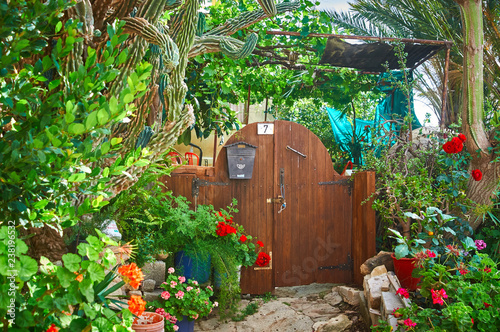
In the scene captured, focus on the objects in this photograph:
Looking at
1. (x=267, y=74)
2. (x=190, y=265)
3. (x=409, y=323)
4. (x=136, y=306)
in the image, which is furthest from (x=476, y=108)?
(x=136, y=306)

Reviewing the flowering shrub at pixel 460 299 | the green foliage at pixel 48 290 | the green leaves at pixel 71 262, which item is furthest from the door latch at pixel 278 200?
the green leaves at pixel 71 262

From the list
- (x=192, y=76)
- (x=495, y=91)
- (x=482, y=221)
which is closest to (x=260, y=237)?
(x=192, y=76)

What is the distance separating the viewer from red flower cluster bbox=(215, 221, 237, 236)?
15.0 feet

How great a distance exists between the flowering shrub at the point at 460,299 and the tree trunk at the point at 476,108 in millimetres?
1529

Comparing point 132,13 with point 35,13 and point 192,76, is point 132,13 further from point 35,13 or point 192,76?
point 192,76

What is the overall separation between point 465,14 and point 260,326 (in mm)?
4041

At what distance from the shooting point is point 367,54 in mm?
5895

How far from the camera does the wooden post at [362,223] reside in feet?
17.6

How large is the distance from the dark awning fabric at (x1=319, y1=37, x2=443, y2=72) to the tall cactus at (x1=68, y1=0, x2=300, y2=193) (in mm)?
2528

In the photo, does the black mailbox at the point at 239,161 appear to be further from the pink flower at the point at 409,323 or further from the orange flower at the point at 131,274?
the orange flower at the point at 131,274

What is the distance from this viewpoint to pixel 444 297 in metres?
2.93

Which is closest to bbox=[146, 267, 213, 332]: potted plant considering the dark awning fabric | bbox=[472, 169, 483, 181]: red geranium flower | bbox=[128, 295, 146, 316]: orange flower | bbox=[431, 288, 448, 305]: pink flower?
bbox=[431, 288, 448, 305]: pink flower

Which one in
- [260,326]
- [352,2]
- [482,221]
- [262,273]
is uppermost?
[352,2]

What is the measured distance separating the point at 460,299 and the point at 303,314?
2.24 metres
